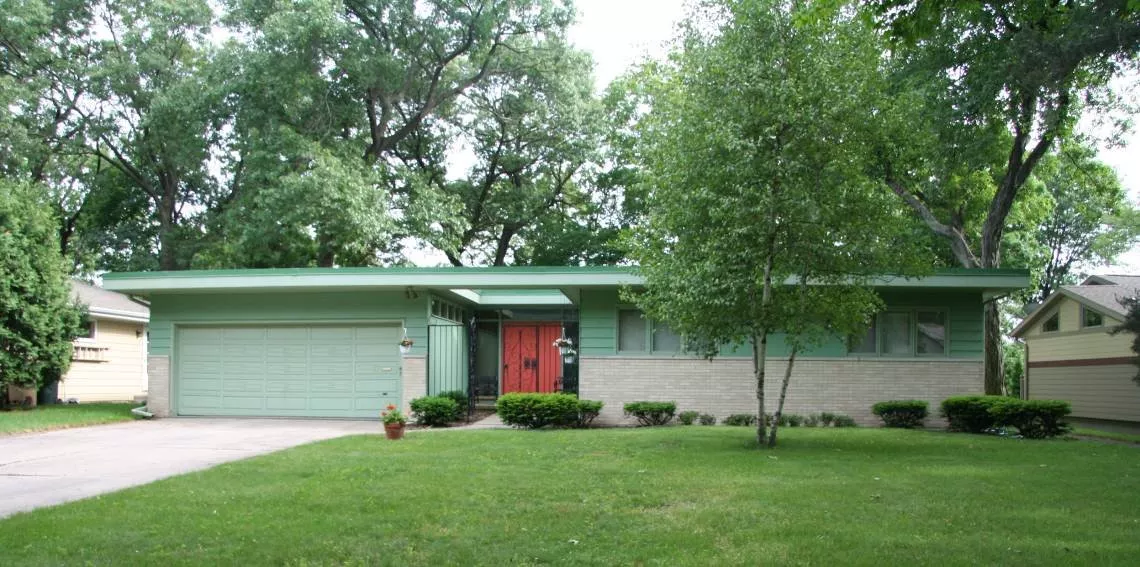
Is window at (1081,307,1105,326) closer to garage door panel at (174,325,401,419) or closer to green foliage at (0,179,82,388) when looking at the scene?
garage door panel at (174,325,401,419)

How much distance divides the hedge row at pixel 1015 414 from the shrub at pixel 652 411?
485cm

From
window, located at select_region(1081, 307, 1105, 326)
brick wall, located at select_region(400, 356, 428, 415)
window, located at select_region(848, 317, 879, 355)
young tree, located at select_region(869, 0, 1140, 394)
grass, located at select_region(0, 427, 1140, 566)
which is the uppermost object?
young tree, located at select_region(869, 0, 1140, 394)

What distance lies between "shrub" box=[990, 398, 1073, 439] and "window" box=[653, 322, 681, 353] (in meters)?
5.41

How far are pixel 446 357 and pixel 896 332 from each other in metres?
9.05

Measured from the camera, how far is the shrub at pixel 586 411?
1455cm

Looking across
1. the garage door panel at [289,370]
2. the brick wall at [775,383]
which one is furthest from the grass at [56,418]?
the brick wall at [775,383]

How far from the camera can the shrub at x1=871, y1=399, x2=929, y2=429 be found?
48.8ft

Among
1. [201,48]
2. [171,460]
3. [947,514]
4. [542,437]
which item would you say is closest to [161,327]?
[171,460]

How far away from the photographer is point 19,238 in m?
16.3

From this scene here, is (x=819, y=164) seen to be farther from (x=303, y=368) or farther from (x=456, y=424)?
(x=303, y=368)

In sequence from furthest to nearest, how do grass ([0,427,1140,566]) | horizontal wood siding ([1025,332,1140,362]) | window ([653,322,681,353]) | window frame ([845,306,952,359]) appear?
horizontal wood siding ([1025,332,1140,362])
window ([653,322,681,353])
window frame ([845,306,952,359])
grass ([0,427,1140,566])

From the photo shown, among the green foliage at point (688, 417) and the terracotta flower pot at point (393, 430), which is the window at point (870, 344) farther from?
the terracotta flower pot at point (393, 430)

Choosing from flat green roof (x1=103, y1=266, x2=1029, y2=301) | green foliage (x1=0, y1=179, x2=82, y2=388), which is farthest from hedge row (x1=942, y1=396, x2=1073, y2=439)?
green foliage (x1=0, y1=179, x2=82, y2=388)

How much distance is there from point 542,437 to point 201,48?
1884 cm
